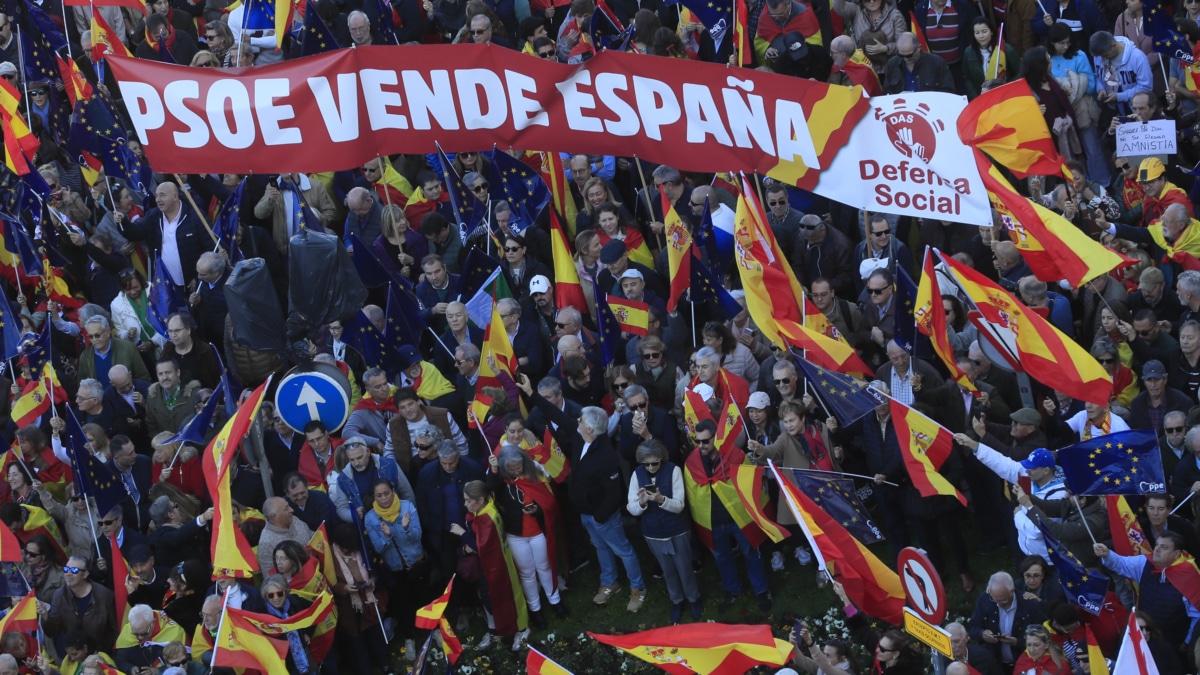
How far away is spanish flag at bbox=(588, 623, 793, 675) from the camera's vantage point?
13.0m

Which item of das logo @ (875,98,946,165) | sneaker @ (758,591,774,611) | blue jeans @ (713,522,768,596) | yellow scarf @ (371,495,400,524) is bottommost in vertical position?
sneaker @ (758,591,774,611)

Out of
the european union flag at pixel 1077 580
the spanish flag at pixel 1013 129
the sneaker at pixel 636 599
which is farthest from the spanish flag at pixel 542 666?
the spanish flag at pixel 1013 129

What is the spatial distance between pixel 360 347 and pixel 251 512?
5.98 ft

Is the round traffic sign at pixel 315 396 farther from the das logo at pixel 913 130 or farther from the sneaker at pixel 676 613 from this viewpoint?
the das logo at pixel 913 130

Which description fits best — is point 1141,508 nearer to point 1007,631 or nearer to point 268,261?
point 1007,631

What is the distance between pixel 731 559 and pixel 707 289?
227 cm

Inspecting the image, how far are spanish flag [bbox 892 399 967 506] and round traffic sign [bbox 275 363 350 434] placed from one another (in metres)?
4.40

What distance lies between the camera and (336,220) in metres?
19.2

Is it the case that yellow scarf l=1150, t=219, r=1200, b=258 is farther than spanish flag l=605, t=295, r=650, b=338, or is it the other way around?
spanish flag l=605, t=295, r=650, b=338

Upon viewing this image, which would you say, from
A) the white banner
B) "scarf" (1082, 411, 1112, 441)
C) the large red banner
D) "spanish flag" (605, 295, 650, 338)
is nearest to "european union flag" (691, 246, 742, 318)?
"spanish flag" (605, 295, 650, 338)

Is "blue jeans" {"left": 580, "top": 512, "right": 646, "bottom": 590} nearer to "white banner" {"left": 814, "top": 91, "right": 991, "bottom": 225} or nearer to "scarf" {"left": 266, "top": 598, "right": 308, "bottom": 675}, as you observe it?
"scarf" {"left": 266, "top": 598, "right": 308, "bottom": 675}

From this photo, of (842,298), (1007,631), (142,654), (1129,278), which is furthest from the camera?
(842,298)

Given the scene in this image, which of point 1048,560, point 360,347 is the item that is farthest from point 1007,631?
point 360,347

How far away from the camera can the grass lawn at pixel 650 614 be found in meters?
15.5
